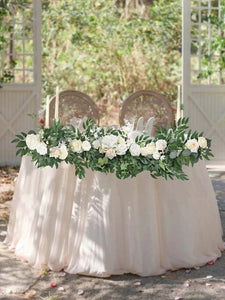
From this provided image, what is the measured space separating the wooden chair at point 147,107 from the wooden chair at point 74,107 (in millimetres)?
247

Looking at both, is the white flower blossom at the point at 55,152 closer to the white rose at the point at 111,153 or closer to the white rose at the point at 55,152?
the white rose at the point at 55,152

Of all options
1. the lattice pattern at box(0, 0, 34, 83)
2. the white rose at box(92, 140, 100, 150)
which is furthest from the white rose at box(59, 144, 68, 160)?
the lattice pattern at box(0, 0, 34, 83)

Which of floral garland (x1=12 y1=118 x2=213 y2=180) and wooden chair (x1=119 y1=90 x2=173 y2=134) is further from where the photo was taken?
wooden chair (x1=119 y1=90 x2=173 y2=134)

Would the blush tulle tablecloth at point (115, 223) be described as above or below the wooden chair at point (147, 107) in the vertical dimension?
below

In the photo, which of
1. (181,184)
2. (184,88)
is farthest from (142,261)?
(184,88)

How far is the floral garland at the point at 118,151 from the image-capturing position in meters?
2.96

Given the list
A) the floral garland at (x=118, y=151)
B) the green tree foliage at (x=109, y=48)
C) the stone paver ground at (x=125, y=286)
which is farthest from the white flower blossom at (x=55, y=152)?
the green tree foliage at (x=109, y=48)

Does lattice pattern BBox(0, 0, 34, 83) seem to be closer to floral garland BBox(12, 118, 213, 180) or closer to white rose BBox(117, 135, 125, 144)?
floral garland BBox(12, 118, 213, 180)

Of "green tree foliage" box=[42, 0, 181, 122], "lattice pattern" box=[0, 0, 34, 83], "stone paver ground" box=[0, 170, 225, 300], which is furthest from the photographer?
"green tree foliage" box=[42, 0, 181, 122]

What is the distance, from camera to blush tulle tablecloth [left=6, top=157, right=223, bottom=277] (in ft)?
9.91

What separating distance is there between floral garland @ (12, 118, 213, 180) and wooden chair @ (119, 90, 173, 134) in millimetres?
1651

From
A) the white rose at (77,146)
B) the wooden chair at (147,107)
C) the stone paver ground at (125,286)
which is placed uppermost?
the wooden chair at (147,107)

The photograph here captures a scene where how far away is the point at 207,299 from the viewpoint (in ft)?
9.00

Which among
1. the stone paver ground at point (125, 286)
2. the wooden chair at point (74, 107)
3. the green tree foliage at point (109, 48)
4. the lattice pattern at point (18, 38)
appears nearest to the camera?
the stone paver ground at point (125, 286)
